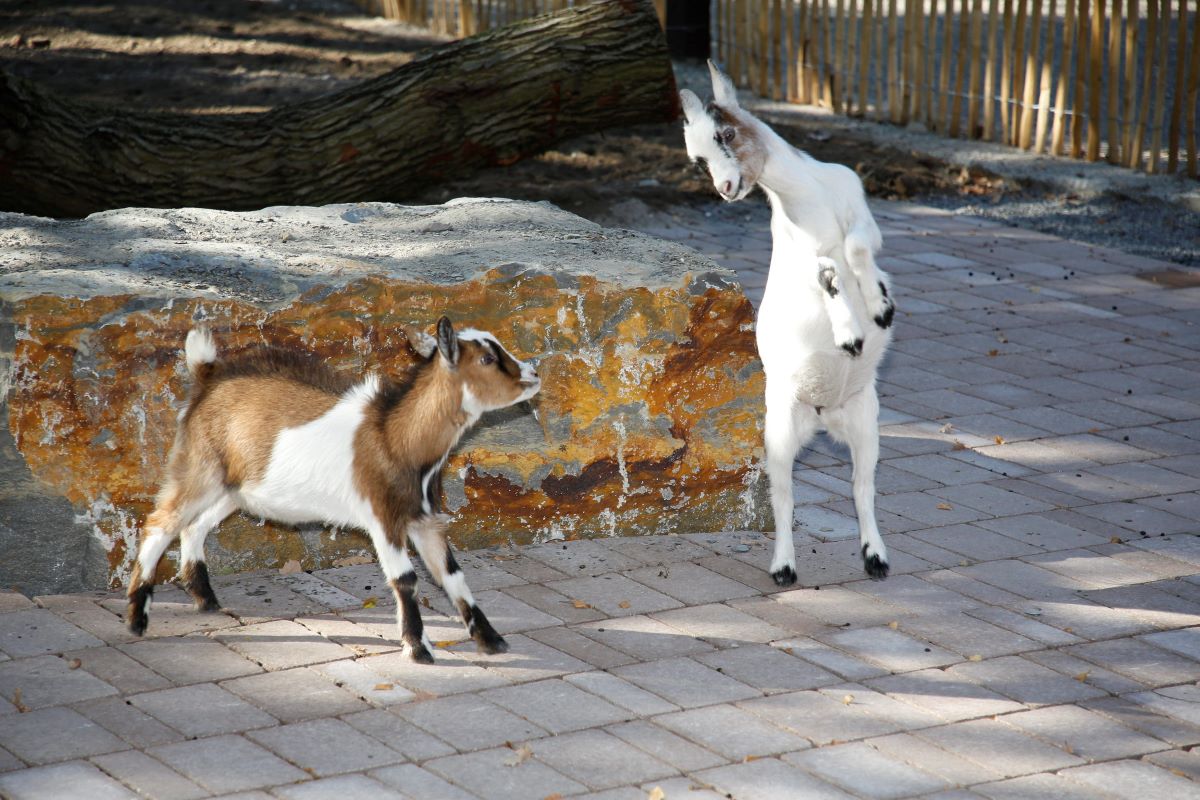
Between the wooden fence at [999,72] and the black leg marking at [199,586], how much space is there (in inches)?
373

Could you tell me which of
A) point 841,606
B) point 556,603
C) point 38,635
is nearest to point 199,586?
point 38,635

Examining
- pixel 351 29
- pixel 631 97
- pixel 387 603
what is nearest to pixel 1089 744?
pixel 387 603

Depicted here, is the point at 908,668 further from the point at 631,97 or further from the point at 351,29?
the point at 351,29

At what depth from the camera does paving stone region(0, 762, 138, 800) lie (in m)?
4.18

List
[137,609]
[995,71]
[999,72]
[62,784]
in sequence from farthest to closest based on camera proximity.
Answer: [999,72] → [995,71] → [137,609] → [62,784]

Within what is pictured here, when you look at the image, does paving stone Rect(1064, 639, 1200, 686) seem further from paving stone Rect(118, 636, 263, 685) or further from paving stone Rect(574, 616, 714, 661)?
paving stone Rect(118, 636, 263, 685)

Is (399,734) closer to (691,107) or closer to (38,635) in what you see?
(38,635)

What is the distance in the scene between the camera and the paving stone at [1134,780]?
4.34 meters

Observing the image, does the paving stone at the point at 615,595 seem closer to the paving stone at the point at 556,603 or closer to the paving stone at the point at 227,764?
the paving stone at the point at 556,603

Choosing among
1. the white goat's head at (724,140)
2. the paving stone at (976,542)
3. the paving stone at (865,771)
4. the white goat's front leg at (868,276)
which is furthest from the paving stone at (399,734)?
the paving stone at (976,542)

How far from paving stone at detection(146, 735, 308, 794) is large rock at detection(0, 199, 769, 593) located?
1.43m

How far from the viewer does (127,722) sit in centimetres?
465

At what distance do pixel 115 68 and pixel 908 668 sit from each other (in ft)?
42.5

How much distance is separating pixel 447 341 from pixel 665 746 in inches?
59.6
